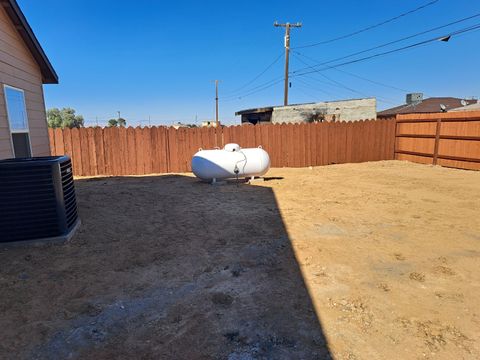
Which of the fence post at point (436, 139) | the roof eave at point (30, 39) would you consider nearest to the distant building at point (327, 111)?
the fence post at point (436, 139)

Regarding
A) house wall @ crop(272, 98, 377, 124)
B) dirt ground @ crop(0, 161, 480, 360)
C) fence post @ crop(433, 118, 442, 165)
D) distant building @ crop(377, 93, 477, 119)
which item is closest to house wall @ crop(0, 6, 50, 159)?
dirt ground @ crop(0, 161, 480, 360)

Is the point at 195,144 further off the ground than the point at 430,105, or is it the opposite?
the point at 430,105

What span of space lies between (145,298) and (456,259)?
3.82 m

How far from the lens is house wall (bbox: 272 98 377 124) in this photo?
19719mm

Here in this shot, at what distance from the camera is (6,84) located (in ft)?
18.4

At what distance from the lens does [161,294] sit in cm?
322

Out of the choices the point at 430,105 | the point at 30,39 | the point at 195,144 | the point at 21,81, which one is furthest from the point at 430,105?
the point at 21,81

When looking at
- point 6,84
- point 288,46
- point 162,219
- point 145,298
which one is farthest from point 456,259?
point 288,46

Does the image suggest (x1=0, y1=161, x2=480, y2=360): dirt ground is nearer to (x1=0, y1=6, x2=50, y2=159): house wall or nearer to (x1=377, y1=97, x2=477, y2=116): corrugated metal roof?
(x1=0, y1=6, x2=50, y2=159): house wall

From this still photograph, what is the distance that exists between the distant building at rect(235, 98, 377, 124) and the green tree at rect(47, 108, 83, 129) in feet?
135

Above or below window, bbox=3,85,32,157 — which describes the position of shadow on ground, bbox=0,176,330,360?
below

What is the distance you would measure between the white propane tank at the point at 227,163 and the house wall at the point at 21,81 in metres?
4.06

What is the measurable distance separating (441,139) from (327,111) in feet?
28.9

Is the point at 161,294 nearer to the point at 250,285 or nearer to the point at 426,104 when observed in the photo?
the point at 250,285
